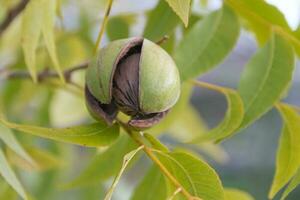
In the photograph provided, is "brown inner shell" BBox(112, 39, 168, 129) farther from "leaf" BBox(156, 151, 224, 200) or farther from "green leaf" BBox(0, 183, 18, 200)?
"green leaf" BBox(0, 183, 18, 200)

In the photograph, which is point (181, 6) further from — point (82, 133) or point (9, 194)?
point (9, 194)

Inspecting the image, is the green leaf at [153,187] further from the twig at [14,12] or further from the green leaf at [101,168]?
the twig at [14,12]

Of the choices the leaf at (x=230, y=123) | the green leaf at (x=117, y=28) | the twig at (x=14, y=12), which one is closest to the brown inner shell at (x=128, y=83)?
the leaf at (x=230, y=123)

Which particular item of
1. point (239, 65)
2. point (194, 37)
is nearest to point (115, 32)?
point (194, 37)

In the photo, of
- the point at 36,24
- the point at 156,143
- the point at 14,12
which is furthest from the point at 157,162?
the point at 14,12

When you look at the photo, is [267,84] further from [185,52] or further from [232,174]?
[232,174]

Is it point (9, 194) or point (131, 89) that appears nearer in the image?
point (131, 89)

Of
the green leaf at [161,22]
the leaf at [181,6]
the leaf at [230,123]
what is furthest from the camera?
the green leaf at [161,22]
